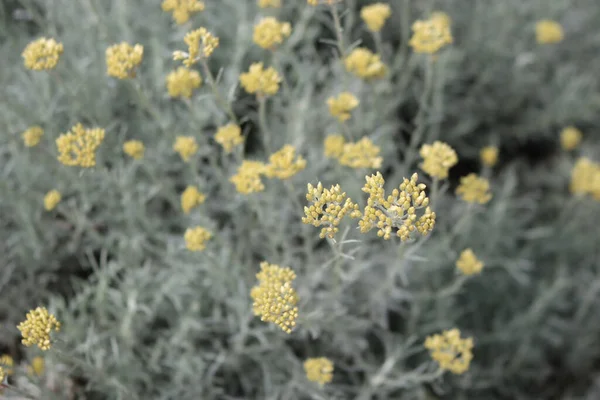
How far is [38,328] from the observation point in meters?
1.94

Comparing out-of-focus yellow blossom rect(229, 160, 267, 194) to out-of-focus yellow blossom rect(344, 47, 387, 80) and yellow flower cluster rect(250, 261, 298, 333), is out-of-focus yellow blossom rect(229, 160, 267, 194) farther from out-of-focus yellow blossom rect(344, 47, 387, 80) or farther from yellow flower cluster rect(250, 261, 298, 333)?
out-of-focus yellow blossom rect(344, 47, 387, 80)

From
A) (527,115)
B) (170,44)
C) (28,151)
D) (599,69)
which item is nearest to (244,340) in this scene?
(28,151)

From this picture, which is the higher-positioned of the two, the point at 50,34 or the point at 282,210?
the point at 50,34

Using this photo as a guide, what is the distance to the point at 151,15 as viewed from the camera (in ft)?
12.3

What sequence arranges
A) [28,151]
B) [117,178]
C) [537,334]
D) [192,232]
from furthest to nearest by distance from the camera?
[537,334] → [28,151] → [117,178] → [192,232]

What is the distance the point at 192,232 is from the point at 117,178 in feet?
2.27

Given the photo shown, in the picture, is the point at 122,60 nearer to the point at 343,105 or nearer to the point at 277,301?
the point at 343,105

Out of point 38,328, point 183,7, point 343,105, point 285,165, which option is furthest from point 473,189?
point 38,328

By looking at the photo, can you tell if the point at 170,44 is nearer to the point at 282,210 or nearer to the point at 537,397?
the point at 282,210

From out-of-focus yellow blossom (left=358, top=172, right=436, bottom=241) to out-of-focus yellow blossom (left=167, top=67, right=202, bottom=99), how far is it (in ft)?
3.45

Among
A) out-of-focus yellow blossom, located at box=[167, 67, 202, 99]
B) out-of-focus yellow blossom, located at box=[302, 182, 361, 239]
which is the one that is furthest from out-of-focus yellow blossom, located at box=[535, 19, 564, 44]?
out-of-focus yellow blossom, located at box=[302, 182, 361, 239]

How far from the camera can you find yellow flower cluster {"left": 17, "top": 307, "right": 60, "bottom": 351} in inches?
76.0

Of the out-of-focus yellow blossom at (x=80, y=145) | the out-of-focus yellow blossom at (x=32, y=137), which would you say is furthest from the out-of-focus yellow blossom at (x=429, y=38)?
the out-of-focus yellow blossom at (x=32, y=137)

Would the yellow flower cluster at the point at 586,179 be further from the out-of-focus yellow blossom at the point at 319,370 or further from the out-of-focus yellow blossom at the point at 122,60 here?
the out-of-focus yellow blossom at the point at 122,60
